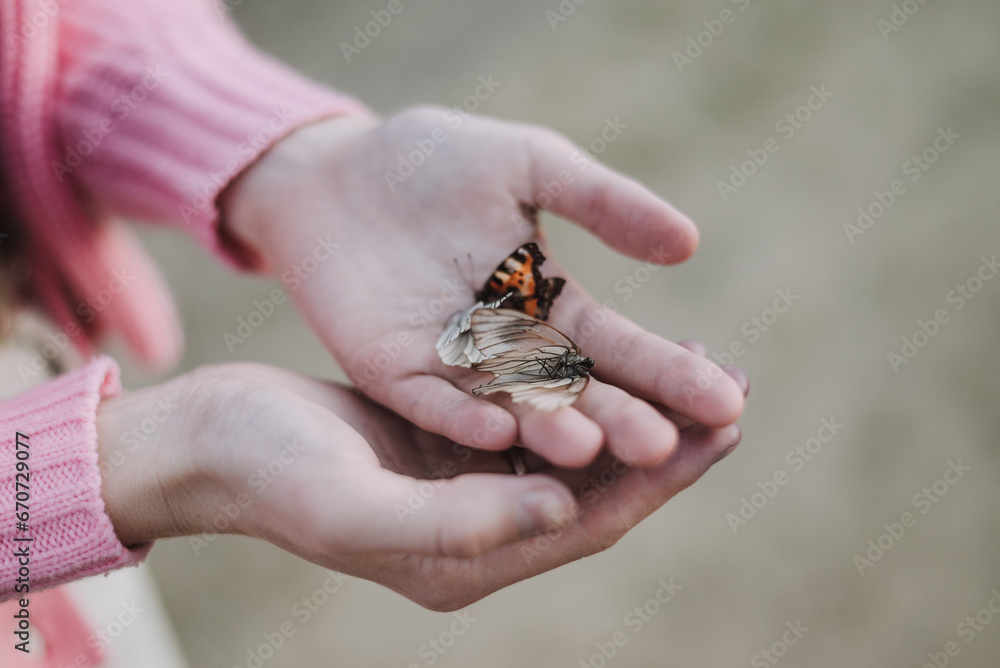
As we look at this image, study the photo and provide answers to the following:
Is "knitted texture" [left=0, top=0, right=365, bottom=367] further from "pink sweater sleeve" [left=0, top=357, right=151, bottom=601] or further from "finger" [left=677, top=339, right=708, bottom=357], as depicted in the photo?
"finger" [left=677, top=339, right=708, bottom=357]

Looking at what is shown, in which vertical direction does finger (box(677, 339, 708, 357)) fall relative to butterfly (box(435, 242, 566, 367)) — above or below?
above

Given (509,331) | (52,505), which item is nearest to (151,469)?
(52,505)

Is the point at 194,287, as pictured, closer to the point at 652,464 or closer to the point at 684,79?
the point at 684,79

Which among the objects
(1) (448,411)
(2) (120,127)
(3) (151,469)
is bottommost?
(3) (151,469)

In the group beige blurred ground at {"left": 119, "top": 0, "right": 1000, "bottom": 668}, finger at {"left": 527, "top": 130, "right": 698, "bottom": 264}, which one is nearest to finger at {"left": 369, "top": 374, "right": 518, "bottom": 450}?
finger at {"left": 527, "top": 130, "right": 698, "bottom": 264}

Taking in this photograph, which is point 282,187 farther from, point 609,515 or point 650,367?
point 609,515

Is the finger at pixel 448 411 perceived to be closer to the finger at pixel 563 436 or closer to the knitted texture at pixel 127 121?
the finger at pixel 563 436
